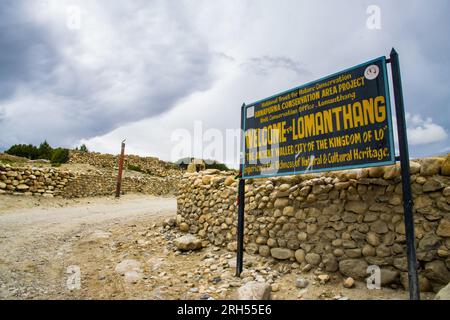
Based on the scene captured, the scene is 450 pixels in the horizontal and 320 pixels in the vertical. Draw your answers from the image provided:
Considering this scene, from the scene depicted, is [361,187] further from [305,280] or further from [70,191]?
[70,191]

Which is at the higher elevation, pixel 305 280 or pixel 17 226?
pixel 17 226

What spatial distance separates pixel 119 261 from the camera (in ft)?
18.0

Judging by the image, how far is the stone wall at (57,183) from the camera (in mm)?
12719

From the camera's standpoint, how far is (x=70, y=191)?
14.9 metres

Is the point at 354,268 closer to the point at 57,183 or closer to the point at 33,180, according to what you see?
the point at 33,180

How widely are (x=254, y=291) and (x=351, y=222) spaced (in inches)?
68.3

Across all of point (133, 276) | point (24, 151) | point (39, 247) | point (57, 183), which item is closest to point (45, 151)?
point (24, 151)

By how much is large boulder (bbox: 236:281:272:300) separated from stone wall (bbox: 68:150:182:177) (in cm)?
2620

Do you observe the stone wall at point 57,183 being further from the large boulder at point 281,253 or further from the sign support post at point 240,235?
the large boulder at point 281,253

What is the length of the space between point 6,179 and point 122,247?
383 inches

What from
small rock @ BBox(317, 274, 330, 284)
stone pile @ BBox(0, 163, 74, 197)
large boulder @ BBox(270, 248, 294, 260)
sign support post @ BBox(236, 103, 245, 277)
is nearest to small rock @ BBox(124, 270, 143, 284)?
sign support post @ BBox(236, 103, 245, 277)

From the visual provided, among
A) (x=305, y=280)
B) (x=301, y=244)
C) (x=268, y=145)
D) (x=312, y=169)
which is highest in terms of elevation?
(x=268, y=145)

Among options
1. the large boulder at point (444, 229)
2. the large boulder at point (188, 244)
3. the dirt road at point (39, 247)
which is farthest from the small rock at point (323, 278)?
the dirt road at point (39, 247)

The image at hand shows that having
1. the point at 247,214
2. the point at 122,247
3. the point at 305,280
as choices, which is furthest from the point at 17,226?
the point at 305,280
